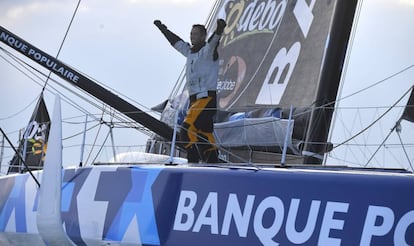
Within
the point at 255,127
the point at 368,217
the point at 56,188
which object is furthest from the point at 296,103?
the point at 368,217

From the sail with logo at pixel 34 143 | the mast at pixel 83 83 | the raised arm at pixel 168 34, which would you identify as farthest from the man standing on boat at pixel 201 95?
the sail with logo at pixel 34 143

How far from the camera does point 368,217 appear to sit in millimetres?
4387

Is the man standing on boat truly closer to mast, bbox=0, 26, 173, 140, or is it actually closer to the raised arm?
the raised arm

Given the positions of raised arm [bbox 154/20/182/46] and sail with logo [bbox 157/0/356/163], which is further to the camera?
raised arm [bbox 154/20/182/46]

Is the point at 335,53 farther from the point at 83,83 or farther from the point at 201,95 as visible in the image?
the point at 83,83

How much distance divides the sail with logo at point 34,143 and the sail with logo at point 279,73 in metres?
1.23

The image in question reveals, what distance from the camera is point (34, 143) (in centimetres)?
838

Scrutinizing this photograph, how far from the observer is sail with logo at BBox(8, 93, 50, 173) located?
25.0ft

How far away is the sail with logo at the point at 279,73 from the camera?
638 cm

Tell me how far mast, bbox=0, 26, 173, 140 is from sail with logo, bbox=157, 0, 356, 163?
1.89 ft

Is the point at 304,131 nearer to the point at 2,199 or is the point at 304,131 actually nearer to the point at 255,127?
the point at 255,127

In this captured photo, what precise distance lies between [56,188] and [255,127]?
1713 millimetres

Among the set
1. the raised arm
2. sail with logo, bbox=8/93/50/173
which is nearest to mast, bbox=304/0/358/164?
the raised arm

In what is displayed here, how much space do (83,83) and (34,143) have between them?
66.3 inches
